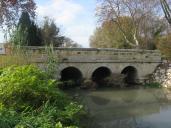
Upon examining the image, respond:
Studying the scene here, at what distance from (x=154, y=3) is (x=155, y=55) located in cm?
824

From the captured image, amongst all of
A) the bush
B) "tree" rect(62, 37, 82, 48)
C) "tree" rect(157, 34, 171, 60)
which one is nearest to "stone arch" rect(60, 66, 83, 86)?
"tree" rect(157, 34, 171, 60)

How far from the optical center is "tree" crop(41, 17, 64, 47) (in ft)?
120

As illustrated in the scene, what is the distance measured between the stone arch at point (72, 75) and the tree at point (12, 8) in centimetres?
485

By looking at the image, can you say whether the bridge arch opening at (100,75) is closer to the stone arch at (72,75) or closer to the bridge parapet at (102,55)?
the bridge parapet at (102,55)

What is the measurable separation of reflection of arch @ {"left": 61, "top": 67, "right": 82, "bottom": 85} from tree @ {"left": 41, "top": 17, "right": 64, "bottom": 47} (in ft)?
28.3

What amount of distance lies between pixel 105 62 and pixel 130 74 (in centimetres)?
332

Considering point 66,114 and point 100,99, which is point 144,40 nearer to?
point 100,99

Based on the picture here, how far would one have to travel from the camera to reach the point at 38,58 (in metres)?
21.6

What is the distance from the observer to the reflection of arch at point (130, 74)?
2773 cm

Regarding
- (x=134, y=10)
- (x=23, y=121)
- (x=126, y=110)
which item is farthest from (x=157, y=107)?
(x=134, y=10)

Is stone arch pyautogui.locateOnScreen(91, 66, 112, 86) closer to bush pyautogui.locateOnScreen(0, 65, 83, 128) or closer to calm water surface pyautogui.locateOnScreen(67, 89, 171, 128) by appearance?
calm water surface pyautogui.locateOnScreen(67, 89, 171, 128)

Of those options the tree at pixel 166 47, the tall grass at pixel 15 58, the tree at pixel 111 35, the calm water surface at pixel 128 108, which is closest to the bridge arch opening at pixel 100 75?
the calm water surface at pixel 128 108

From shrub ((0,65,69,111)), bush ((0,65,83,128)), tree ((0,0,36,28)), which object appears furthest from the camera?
tree ((0,0,36,28))

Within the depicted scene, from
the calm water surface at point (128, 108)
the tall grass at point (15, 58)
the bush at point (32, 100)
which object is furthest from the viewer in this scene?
the calm water surface at point (128, 108)
